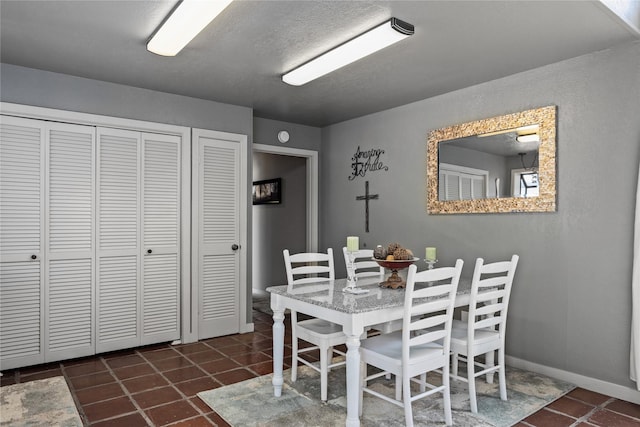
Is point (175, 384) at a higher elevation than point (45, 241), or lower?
lower

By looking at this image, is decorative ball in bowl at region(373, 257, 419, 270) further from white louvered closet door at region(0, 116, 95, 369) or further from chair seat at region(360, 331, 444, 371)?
white louvered closet door at region(0, 116, 95, 369)

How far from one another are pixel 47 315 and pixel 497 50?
13.3ft

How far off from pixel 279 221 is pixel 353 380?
4281mm

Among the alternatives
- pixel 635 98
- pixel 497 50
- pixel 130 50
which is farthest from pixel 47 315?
pixel 635 98

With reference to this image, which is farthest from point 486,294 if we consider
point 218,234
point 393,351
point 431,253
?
point 218,234

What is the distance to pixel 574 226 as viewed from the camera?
299 cm

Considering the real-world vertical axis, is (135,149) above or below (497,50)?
below

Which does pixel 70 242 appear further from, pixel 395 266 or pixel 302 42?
pixel 395 266

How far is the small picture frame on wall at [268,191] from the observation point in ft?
20.9

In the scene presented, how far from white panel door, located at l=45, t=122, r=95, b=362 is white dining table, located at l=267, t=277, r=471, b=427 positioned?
1895 millimetres

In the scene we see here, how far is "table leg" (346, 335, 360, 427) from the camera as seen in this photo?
222cm

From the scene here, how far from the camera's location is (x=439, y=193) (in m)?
3.91

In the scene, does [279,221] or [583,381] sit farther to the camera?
[279,221]

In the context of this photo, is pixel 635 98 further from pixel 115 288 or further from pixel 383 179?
pixel 115 288
